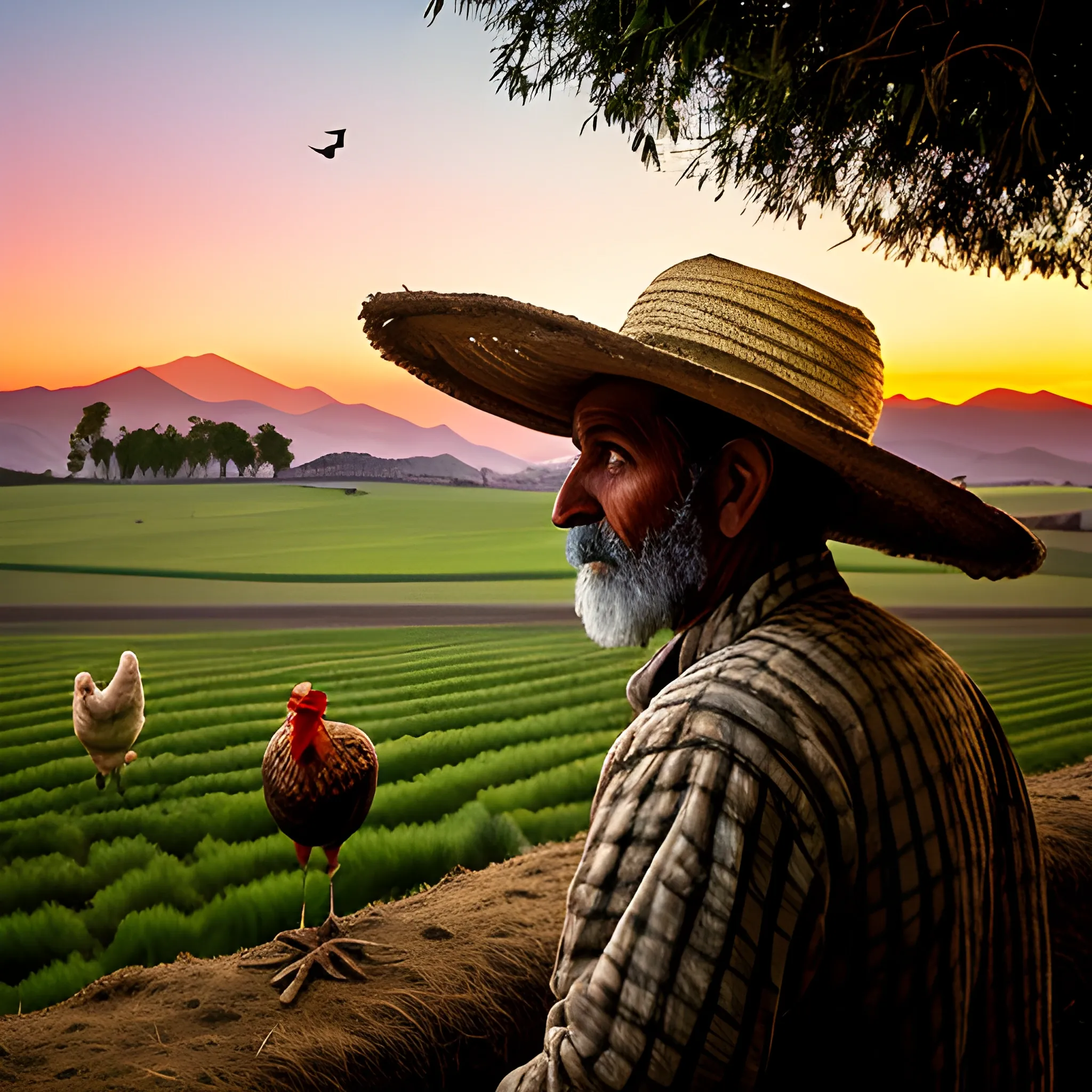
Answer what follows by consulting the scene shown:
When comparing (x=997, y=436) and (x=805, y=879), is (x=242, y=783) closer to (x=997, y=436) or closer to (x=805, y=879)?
(x=805, y=879)

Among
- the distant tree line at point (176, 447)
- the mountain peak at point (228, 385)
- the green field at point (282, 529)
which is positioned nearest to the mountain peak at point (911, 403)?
the green field at point (282, 529)

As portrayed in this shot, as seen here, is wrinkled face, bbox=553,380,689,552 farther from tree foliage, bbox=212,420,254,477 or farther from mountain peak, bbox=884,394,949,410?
mountain peak, bbox=884,394,949,410

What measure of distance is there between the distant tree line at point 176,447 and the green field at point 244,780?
22.8 inches

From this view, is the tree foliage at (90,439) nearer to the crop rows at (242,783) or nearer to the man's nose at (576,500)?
the crop rows at (242,783)

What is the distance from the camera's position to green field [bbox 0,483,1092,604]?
247cm

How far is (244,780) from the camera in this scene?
2424 millimetres

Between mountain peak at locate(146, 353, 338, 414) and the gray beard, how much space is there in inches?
74.4

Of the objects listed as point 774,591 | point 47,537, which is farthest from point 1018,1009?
point 47,537

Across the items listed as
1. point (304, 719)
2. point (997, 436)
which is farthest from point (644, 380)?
point (997, 436)

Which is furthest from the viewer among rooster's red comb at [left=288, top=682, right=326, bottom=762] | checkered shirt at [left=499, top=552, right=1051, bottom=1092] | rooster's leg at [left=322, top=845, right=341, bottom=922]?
rooster's leg at [left=322, top=845, right=341, bottom=922]

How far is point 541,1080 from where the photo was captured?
2.66ft

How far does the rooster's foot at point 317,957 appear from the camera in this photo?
1983 millimetres

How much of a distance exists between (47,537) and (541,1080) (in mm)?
2188

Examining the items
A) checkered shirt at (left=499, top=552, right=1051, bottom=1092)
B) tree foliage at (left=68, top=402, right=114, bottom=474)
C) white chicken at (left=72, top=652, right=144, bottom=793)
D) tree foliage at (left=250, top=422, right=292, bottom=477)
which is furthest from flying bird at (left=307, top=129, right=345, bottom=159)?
checkered shirt at (left=499, top=552, right=1051, bottom=1092)
